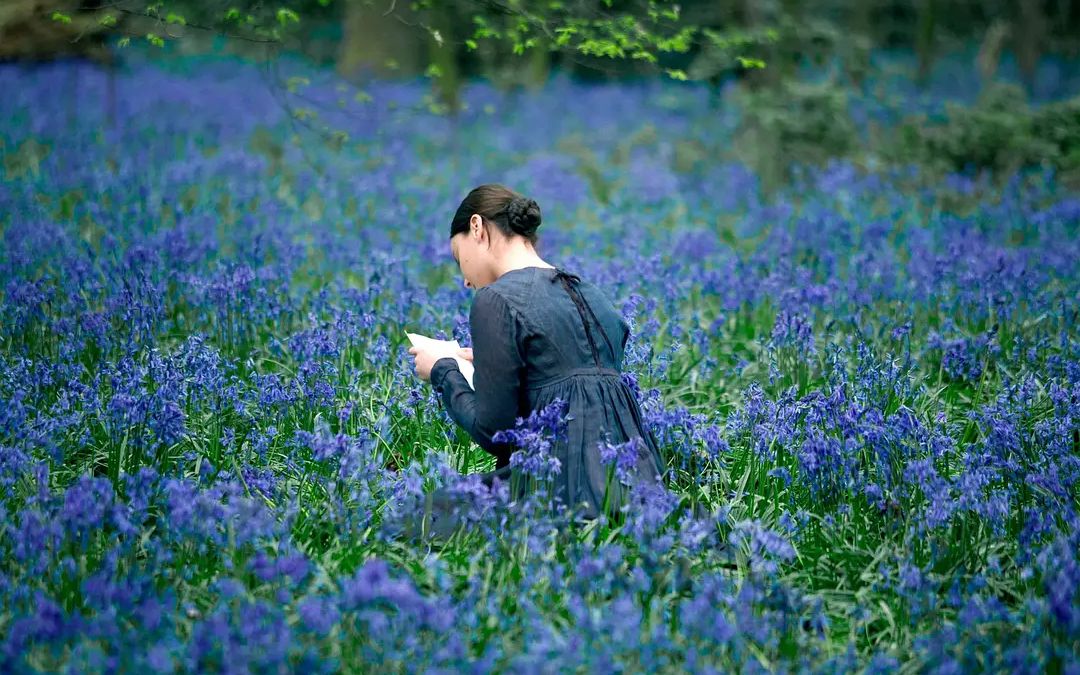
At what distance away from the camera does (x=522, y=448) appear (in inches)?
147

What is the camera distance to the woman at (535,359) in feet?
12.6

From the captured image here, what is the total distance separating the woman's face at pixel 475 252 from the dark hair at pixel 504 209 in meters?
0.04

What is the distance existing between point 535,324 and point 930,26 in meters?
17.7

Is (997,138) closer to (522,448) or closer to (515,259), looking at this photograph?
(515,259)

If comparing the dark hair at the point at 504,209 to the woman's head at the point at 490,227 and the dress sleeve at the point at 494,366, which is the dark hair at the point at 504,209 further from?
the dress sleeve at the point at 494,366

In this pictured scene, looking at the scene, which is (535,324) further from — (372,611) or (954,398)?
(954,398)

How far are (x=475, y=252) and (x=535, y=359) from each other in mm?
540

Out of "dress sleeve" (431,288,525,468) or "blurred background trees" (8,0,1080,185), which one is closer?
"dress sleeve" (431,288,525,468)

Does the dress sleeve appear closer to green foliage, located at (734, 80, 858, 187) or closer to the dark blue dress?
the dark blue dress

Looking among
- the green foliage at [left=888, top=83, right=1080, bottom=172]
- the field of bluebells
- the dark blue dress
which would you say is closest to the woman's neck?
the dark blue dress

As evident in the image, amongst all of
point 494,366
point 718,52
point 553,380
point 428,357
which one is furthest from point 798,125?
point 494,366

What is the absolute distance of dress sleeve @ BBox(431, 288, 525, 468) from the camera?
3809mm

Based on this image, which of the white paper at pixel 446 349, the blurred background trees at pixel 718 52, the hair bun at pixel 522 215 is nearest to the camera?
the hair bun at pixel 522 215

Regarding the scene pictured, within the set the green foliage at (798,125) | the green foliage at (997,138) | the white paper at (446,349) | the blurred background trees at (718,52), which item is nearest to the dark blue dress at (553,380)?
the white paper at (446,349)
